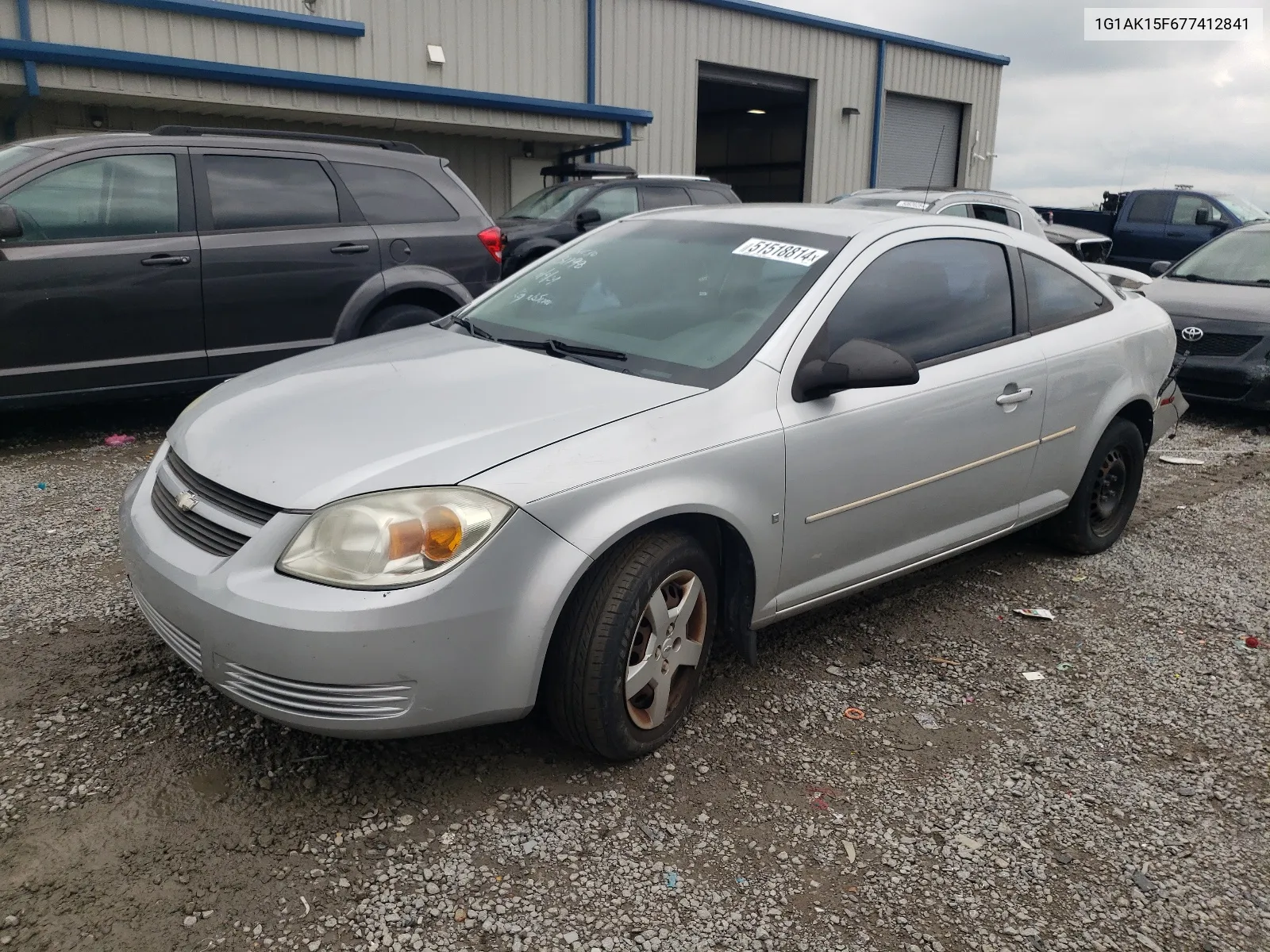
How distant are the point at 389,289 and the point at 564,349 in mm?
3671

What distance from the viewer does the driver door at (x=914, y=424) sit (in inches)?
132

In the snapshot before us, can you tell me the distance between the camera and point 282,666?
2.53 m

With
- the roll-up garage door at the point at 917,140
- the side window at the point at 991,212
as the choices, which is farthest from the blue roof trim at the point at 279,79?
the roll-up garage door at the point at 917,140

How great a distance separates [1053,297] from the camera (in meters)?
4.54

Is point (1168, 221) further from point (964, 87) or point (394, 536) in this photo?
point (394, 536)

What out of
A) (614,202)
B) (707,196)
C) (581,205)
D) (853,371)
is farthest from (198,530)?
(707,196)

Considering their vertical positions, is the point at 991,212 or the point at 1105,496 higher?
the point at 991,212

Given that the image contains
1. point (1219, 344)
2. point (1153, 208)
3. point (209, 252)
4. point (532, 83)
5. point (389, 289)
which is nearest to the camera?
point (209, 252)

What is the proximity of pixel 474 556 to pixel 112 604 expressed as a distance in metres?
2.13

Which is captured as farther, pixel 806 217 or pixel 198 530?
pixel 806 217

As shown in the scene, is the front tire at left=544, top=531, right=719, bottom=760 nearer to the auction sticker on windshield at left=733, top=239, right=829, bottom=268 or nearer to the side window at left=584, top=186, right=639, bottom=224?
the auction sticker on windshield at left=733, top=239, right=829, bottom=268

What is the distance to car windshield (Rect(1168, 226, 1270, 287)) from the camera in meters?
8.96

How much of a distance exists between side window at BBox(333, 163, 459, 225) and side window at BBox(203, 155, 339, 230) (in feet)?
0.57

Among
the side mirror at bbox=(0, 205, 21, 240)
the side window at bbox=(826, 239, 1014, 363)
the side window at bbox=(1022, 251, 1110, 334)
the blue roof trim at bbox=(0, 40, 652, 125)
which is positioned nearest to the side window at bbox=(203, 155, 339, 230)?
the side mirror at bbox=(0, 205, 21, 240)
